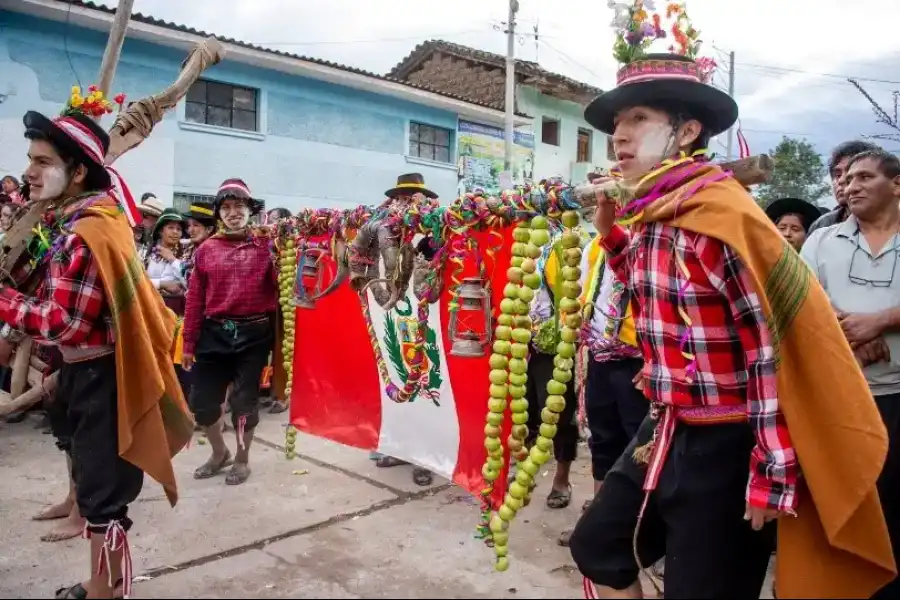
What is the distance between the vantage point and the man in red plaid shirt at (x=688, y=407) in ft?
5.94

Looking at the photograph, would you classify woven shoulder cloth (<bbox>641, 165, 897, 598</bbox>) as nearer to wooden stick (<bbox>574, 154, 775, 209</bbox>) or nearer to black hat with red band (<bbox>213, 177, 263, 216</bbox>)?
wooden stick (<bbox>574, 154, 775, 209</bbox>)

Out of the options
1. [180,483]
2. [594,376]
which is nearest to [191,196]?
[180,483]

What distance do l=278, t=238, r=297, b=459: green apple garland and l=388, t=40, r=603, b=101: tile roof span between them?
14.3 m

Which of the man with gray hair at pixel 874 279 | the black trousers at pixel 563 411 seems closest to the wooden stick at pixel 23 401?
the black trousers at pixel 563 411

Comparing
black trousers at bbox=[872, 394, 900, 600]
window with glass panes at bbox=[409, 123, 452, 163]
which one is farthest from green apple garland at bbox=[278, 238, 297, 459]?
window with glass panes at bbox=[409, 123, 452, 163]

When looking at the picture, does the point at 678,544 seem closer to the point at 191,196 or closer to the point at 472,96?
the point at 191,196

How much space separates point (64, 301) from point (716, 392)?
7.84 feet

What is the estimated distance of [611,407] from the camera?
362 centimetres

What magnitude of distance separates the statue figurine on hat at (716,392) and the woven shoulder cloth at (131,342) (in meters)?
1.78

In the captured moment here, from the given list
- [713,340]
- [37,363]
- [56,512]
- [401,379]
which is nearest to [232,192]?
[37,363]

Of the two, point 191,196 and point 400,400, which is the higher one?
point 191,196

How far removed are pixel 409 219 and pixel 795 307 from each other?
2.15m

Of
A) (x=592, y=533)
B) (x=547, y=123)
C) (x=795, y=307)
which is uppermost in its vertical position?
(x=547, y=123)

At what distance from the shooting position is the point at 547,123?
2192cm
